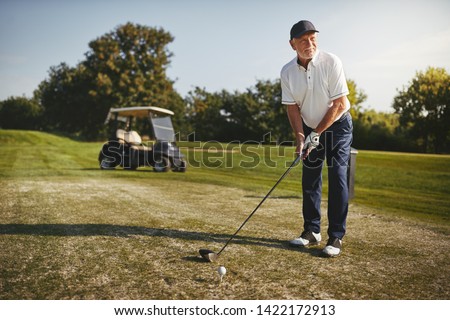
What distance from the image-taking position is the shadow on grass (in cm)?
345

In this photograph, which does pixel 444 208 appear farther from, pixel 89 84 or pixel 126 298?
pixel 89 84

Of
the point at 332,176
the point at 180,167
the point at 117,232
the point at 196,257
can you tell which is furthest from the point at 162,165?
the point at 196,257

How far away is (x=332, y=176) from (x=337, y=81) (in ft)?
2.82

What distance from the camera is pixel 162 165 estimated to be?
41.4ft

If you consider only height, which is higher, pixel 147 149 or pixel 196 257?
pixel 147 149

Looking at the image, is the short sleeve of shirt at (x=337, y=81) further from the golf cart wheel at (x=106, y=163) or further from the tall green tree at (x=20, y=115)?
the tall green tree at (x=20, y=115)

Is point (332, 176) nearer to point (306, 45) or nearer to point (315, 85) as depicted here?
point (315, 85)

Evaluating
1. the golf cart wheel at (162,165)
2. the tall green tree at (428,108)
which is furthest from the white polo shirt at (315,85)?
the tall green tree at (428,108)

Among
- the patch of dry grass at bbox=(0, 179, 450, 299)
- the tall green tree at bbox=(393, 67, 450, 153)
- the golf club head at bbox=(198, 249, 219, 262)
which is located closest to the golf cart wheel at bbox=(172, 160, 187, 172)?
the patch of dry grass at bbox=(0, 179, 450, 299)

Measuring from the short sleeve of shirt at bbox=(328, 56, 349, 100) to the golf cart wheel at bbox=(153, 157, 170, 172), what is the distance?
31.9 feet

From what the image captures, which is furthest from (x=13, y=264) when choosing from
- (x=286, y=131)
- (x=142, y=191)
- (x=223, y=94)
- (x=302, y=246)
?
(x=223, y=94)

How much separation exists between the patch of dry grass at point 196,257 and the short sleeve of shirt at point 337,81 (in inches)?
54.3
